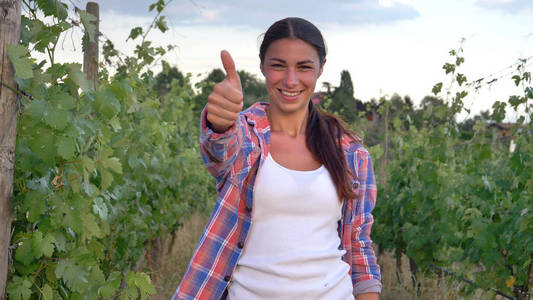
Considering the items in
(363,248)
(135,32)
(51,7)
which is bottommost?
(363,248)

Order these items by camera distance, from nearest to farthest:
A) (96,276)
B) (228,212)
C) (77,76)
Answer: (77,76) < (228,212) < (96,276)

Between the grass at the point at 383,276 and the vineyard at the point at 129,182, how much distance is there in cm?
14

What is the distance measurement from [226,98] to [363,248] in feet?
3.20

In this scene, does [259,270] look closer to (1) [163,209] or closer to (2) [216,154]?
(2) [216,154]

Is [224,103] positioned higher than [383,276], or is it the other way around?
[224,103]

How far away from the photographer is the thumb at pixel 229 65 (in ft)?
5.34

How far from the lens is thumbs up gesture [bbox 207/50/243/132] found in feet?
5.32

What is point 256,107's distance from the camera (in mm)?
2230

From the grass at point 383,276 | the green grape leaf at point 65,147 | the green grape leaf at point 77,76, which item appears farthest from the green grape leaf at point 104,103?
the grass at point 383,276

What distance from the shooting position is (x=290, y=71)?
6.82ft

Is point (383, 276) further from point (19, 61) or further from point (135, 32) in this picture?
point (19, 61)

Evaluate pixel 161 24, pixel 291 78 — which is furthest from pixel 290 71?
pixel 161 24

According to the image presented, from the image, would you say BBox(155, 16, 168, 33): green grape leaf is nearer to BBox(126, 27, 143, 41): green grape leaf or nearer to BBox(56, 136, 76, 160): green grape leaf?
BBox(126, 27, 143, 41): green grape leaf

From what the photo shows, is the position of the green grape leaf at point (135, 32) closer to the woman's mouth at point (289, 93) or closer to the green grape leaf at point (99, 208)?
the green grape leaf at point (99, 208)
